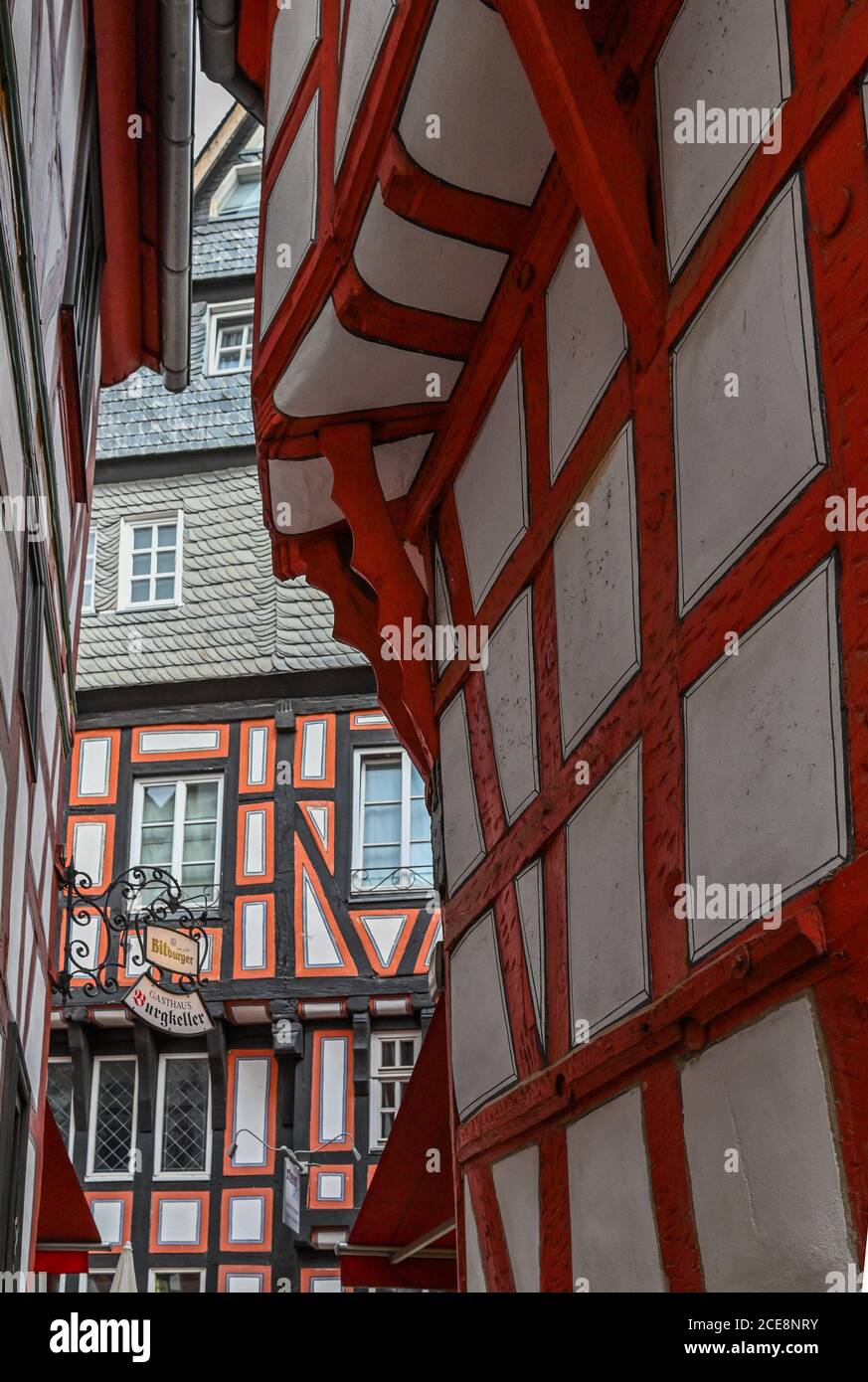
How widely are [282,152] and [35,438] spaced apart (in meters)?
1.28

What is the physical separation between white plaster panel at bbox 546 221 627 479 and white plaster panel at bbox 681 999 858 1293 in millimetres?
1735

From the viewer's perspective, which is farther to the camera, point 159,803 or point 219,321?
point 219,321

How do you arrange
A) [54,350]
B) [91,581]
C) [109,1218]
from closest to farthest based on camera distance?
[54,350] → [109,1218] → [91,581]

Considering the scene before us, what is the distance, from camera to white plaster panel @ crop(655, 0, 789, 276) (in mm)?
3098

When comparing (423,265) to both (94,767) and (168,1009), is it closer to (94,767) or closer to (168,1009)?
(168,1009)

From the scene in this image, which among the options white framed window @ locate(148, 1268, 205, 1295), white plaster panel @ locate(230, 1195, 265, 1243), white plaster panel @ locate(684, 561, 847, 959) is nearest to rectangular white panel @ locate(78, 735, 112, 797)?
white plaster panel @ locate(230, 1195, 265, 1243)

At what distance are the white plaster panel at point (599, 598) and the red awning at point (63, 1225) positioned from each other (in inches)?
195

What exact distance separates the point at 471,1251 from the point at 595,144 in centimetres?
314

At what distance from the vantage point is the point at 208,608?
1488 centimetres

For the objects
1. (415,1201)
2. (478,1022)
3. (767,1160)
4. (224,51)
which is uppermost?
(224,51)

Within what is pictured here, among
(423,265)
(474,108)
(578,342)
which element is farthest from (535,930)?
(474,108)

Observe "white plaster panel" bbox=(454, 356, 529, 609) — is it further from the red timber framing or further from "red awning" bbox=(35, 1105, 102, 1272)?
"red awning" bbox=(35, 1105, 102, 1272)

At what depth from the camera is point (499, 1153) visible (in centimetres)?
450
